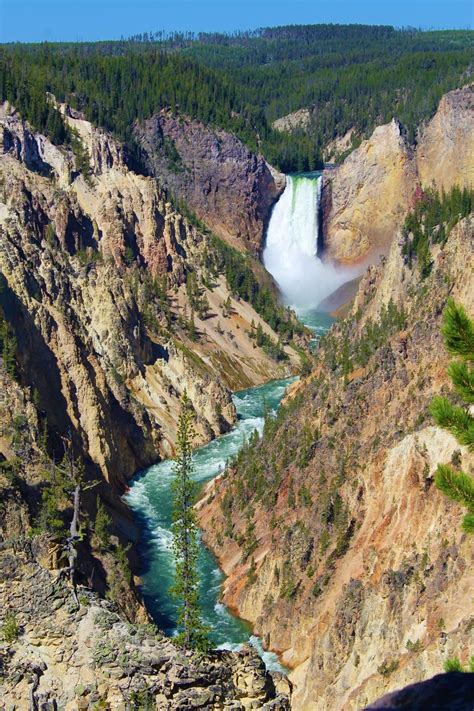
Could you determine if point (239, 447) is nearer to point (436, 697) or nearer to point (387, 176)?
point (436, 697)

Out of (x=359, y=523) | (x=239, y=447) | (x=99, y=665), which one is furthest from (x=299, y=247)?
(x=99, y=665)

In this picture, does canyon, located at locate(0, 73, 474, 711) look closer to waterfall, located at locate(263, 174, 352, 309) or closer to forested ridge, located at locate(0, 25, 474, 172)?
forested ridge, located at locate(0, 25, 474, 172)

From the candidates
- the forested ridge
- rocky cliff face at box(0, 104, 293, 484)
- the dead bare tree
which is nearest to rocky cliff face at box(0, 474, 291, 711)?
the dead bare tree

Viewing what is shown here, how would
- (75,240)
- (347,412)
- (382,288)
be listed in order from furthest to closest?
(75,240)
(382,288)
(347,412)

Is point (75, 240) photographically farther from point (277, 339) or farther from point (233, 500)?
point (233, 500)

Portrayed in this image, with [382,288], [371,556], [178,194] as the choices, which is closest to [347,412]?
[371,556]
